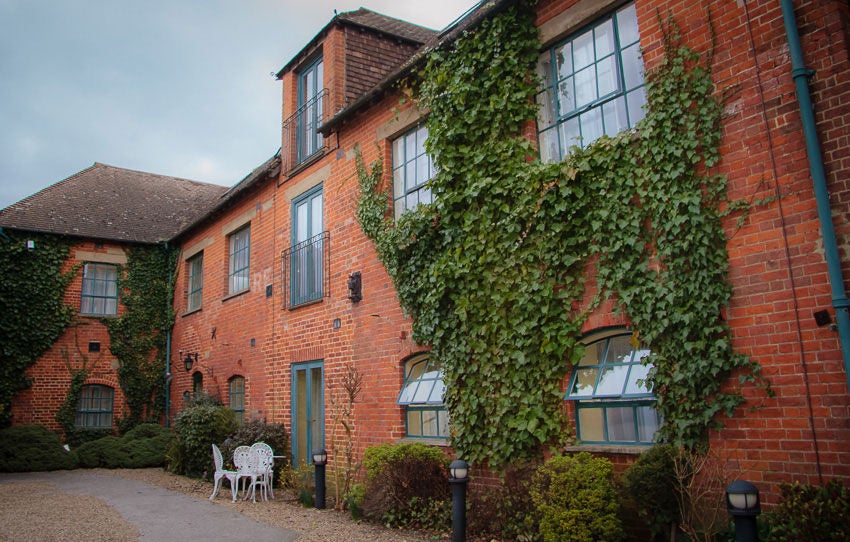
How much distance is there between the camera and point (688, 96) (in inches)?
227

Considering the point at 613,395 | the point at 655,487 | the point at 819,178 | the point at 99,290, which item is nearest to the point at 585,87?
the point at 819,178

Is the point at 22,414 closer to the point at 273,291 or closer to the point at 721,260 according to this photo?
the point at 273,291

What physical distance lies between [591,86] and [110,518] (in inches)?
333

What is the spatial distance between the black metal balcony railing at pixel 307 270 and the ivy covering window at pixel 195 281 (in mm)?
5480

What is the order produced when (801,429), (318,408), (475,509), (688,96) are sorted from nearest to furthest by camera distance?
1. (801,429)
2. (688,96)
3. (475,509)
4. (318,408)

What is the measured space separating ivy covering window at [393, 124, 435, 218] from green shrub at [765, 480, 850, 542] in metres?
5.65

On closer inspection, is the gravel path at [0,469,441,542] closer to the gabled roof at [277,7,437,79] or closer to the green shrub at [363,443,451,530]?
the green shrub at [363,443,451,530]

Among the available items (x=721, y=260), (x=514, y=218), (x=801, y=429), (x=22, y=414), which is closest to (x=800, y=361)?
(x=801, y=429)

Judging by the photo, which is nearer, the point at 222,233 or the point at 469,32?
the point at 469,32

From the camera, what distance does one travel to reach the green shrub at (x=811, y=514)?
4.22m

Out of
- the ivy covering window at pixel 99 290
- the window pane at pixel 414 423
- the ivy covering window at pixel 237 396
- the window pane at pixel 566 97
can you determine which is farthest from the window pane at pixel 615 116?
the ivy covering window at pixel 99 290

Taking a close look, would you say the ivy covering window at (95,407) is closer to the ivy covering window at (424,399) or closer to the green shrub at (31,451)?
the green shrub at (31,451)

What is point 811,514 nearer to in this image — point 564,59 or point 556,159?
point 556,159

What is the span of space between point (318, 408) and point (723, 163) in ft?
25.5
